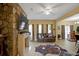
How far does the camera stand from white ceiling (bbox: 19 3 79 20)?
126 inches

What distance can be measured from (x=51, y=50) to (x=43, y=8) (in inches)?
34.1

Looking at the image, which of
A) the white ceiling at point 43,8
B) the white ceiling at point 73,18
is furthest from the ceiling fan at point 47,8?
the white ceiling at point 73,18

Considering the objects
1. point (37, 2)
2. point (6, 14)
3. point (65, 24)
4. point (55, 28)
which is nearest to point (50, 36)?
point (55, 28)

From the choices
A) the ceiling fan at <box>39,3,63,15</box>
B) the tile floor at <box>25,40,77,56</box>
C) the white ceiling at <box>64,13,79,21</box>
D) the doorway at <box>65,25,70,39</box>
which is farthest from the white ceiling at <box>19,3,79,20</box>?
the tile floor at <box>25,40,77,56</box>

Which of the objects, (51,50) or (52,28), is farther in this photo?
(52,28)

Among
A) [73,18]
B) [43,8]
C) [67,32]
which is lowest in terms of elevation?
[67,32]

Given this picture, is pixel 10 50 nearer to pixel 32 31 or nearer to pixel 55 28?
pixel 32 31

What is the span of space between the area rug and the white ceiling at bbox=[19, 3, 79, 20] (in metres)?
0.59

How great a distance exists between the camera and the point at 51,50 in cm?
327

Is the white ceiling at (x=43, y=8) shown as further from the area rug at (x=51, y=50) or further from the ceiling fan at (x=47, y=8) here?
the area rug at (x=51, y=50)

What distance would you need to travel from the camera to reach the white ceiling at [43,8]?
3.21m

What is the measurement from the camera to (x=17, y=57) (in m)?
3.18

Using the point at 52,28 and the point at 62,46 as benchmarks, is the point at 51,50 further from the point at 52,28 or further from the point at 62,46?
the point at 52,28

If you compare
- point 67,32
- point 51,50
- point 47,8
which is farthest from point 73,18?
point 51,50
